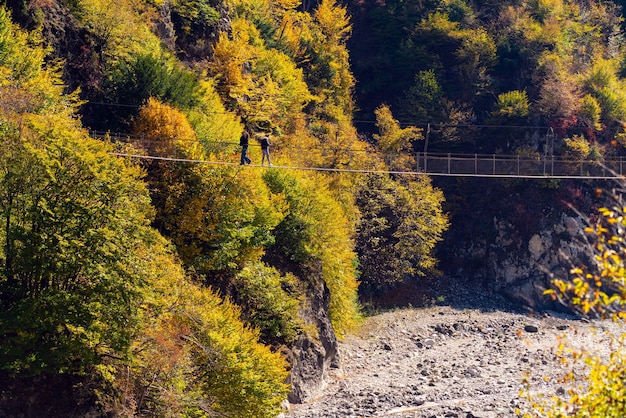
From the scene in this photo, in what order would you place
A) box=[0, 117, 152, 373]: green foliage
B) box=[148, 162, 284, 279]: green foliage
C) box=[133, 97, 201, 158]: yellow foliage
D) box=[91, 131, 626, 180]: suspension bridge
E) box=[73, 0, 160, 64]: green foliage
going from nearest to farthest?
box=[0, 117, 152, 373]: green foliage
box=[91, 131, 626, 180]: suspension bridge
box=[133, 97, 201, 158]: yellow foliage
box=[148, 162, 284, 279]: green foliage
box=[73, 0, 160, 64]: green foliage

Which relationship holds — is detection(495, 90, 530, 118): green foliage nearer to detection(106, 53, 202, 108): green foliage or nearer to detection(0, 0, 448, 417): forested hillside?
detection(0, 0, 448, 417): forested hillside

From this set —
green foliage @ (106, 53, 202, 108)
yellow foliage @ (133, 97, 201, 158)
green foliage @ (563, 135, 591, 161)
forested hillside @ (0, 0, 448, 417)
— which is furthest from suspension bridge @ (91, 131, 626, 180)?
green foliage @ (106, 53, 202, 108)

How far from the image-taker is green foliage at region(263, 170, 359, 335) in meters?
45.2

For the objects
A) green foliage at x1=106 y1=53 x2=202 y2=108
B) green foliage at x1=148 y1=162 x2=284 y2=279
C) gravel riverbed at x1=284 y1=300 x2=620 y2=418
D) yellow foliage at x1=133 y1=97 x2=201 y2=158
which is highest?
green foliage at x1=106 y1=53 x2=202 y2=108

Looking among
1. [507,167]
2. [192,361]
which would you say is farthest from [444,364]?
[192,361]

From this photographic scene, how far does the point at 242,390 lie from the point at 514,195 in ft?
136

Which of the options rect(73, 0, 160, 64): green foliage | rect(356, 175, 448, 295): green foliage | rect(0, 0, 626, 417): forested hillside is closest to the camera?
rect(0, 0, 626, 417): forested hillside

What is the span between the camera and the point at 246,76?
53.3 metres

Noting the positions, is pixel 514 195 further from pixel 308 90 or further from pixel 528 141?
pixel 308 90

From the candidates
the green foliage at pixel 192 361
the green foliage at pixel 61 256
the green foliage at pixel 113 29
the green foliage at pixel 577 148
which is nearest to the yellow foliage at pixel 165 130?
the green foliage at pixel 113 29

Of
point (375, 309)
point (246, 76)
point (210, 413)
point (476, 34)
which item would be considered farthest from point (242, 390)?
point (476, 34)

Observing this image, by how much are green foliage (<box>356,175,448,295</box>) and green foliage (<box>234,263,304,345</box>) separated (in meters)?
19.8

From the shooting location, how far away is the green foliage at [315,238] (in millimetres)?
45188

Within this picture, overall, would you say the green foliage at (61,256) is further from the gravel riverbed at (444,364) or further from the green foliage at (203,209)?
the gravel riverbed at (444,364)
